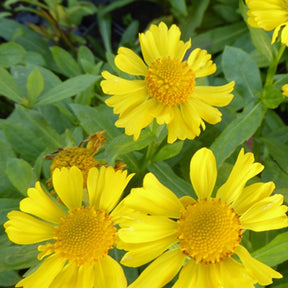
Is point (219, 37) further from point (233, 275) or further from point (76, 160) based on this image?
point (233, 275)

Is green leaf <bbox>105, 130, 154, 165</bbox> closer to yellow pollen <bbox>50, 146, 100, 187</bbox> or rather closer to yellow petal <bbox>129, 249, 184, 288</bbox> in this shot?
yellow pollen <bbox>50, 146, 100, 187</bbox>

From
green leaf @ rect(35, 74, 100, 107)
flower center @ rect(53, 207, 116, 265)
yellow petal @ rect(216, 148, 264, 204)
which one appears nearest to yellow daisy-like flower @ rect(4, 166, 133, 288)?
flower center @ rect(53, 207, 116, 265)

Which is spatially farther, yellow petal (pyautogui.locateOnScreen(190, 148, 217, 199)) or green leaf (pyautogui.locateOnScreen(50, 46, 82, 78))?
green leaf (pyautogui.locateOnScreen(50, 46, 82, 78))

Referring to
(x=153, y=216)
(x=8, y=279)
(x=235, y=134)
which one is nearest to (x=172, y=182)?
(x=235, y=134)

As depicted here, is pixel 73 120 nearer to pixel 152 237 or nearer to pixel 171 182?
pixel 171 182

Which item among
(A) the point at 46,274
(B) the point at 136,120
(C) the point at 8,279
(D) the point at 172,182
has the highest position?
Result: (B) the point at 136,120

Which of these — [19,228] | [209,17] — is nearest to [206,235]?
[19,228]
